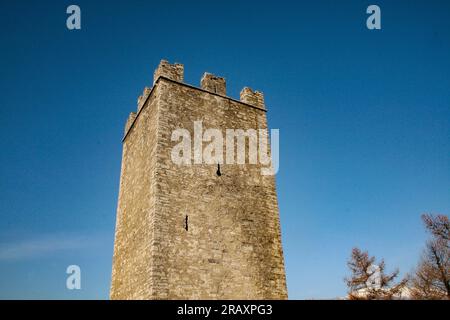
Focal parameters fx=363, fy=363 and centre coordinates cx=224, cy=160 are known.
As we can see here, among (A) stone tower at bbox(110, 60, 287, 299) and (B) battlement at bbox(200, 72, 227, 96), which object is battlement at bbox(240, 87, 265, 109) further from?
(B) battlement at bbox(200, 72, 227, 96)

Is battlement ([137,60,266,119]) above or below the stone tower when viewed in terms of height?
above

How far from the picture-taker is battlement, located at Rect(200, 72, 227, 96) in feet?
47.3

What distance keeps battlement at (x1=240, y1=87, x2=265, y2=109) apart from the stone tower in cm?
39

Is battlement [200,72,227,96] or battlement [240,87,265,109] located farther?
battlement [240,87,265,109]

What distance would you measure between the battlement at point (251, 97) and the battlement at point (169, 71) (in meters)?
2.91

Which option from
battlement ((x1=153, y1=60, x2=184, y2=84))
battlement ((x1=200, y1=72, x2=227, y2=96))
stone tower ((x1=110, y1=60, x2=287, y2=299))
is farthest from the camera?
battlement ((x1=200, y1=72, x2=227, y2=96))

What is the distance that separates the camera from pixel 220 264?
11.4 metres

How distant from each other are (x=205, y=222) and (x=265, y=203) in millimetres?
2686

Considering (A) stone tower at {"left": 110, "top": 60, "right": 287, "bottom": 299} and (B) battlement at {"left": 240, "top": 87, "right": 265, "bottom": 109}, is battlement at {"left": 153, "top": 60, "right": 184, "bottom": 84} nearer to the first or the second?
(A) stone tower at {"left": 110, "top": 60, "right": 287, "bottom": 299}

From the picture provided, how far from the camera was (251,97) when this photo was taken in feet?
50.6

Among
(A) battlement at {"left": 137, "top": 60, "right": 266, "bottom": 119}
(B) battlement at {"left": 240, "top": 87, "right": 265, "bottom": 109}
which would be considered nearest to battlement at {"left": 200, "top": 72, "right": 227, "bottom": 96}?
(A) battlement at {"left": 137, "top": 60, "right": 266, "bottom": 119}

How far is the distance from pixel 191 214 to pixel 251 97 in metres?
6.23

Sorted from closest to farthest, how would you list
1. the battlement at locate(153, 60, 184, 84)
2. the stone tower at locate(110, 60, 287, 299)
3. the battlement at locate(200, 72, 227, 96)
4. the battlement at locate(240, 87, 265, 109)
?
the stone tower at locate(110, 60, 287, 299) → the battlement at locate(153, 60, 184, 84) → the battlement at locate(200, 72, 227, 96) → the battlement at locate(240, 87, 265, 109)

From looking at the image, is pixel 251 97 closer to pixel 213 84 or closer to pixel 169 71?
pixel 213 84
